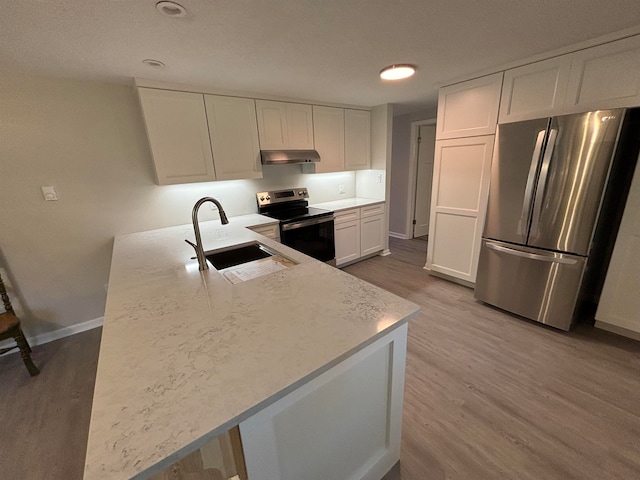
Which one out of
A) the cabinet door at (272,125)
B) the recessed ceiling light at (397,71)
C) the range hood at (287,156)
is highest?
the recessed ceiling light at (397,71)

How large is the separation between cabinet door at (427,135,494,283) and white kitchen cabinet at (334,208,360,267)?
3.27ft

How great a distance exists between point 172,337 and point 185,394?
0.30 m

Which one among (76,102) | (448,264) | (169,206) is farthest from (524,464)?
(76,102)

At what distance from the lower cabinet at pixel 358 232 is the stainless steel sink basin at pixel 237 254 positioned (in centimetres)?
161

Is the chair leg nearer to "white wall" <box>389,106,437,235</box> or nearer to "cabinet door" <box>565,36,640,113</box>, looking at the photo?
"cabinet door" <box>565,36,640,113</box>

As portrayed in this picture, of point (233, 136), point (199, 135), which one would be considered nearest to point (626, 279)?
point (233, 136)

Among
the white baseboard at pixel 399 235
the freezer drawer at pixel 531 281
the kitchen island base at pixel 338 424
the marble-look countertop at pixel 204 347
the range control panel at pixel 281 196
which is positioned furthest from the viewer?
the white baseboard at pixel 399 235

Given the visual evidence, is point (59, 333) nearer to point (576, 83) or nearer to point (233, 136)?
point (233, 136)

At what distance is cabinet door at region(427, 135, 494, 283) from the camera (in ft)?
8.74

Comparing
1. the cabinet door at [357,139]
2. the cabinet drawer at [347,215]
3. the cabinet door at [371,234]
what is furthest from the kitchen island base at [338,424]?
the cabinet door at [357,139]

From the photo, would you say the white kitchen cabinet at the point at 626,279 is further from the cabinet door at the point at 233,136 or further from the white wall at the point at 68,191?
the white wall at the point at 68,191

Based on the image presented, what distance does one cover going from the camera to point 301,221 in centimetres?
301

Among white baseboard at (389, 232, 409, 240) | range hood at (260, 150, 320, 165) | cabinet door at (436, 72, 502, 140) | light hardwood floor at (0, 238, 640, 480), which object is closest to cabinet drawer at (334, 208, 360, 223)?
range hood at (260, 150, 320, 165)

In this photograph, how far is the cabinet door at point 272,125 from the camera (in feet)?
9.30
